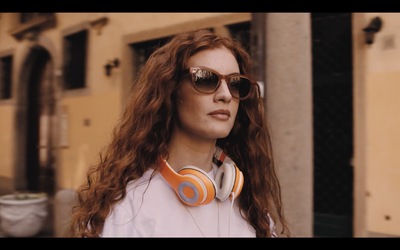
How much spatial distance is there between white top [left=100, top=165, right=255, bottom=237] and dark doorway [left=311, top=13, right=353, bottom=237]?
4296 millimetres

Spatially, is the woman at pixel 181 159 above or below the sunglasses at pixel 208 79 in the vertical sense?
below

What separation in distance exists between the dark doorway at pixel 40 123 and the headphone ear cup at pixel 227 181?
8.30 m

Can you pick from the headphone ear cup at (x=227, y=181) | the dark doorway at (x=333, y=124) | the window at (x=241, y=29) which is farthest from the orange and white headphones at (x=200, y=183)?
the window at (x=241, y=29)

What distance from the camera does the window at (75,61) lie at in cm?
832

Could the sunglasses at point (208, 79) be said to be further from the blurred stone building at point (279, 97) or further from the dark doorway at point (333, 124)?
the dark doorway at point (333, 124)

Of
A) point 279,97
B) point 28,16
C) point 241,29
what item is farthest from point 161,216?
point 28,16

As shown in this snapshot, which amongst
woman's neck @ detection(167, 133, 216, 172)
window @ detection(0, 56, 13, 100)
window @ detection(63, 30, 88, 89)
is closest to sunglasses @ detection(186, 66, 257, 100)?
woman's neck @ detection(167, 133, 216, 172)

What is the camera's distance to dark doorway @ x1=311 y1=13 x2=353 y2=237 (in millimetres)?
5297

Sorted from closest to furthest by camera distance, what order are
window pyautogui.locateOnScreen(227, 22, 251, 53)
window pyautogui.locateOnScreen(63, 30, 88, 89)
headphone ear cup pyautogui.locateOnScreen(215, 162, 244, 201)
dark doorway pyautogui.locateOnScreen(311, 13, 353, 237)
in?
headphone ear cup pyautogui.locateOnScreen(215, 162, 244, 201) → dark doorway pyautogui.locateOnScreen(311, 13, 353, 237) → window pyautogui.locateOnScreen(227, 22, 251, 53) → window pyautogui.locateOnScreen(63, 30, 88, 89)

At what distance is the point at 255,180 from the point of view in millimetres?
1720

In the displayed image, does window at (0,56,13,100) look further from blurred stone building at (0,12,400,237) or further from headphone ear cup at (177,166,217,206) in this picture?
headphone ear cup at (177,166,217,206)

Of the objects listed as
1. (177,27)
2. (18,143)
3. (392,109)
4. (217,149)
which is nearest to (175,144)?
(217,149)

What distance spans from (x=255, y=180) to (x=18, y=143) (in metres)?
9.74
